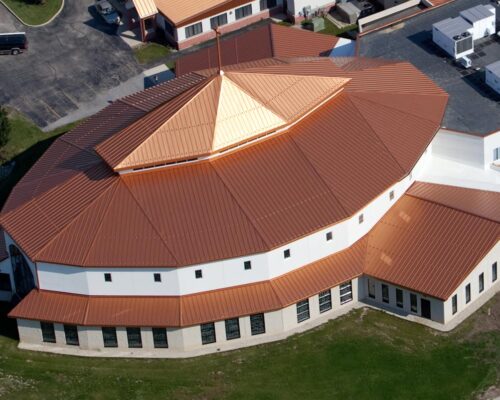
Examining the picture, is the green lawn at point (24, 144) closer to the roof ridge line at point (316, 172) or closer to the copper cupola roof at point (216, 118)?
the copper cupola roof at point (216, 118)

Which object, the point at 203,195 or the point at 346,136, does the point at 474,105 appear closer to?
the point at 346,136

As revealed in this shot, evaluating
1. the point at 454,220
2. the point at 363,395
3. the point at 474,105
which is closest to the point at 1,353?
the point at 363,395

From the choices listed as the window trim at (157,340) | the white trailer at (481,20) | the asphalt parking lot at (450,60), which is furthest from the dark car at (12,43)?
the window trim at (157,340)

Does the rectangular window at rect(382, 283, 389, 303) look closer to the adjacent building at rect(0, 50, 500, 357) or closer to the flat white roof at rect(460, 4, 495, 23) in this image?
the adjacent building at rect(0, 50, 500, 357)

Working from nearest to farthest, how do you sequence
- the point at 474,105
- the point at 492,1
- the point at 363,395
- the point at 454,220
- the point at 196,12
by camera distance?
1. the point at 363,395
2. the point at 454,220
3. the point at 474,105
4. the point at 492,1
5. the point at 196,12

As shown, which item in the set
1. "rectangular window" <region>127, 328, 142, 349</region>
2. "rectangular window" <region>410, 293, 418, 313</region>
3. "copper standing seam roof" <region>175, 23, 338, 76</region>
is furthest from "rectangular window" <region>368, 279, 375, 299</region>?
"copper standing seam roof" <region>175, 23, 338, 76</region>

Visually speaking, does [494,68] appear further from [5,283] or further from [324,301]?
[5,283]

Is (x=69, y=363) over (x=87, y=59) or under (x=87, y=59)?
under
